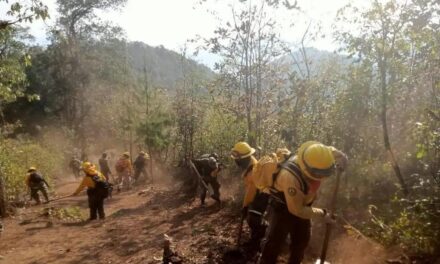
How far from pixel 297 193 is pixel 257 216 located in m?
2.60

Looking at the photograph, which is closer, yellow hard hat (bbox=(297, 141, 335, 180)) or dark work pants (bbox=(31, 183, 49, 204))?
yellow hard hat (bbox=(297, 141, 335, 180))

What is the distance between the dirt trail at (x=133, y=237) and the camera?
8234 mm

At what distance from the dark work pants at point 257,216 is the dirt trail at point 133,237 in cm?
52

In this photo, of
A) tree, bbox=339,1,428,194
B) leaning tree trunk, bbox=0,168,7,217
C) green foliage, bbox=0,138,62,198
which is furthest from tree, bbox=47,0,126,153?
tree, bbox=339,1,428,194

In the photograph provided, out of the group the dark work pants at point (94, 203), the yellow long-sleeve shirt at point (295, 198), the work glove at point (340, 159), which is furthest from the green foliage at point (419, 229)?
the dark work pants at point (94, 203)

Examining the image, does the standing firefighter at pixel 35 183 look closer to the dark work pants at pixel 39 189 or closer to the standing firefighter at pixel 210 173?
the dark work pants at pixel 39 189

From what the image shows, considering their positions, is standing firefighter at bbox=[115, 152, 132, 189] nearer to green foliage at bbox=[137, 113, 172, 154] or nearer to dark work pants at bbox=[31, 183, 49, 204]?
dark work pants at bbox=[31, 183, 49, 204]

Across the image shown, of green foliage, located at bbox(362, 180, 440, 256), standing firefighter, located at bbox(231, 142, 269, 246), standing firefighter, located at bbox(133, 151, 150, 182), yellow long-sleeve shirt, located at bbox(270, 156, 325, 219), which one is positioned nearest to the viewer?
yellow long-sleeve shirt, located at bbox(270, 156, 325, 219)

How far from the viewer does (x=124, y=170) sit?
18.7m

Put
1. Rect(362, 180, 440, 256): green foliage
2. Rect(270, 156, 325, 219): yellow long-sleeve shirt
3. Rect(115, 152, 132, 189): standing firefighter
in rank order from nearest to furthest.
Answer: Rect(270, 156, 325, 219): yellow long-sleeve shirt, Rect(362, 180, 440, 256): green foliage, Rect(115, 152, 132, 189): standing firefighter

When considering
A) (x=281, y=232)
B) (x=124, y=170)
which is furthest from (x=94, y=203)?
(x=281, y=232)

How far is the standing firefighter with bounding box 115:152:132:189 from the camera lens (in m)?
18.2

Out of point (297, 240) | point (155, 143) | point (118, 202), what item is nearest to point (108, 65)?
point (155, 143)

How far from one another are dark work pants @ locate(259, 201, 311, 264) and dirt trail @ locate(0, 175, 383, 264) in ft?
4.87
